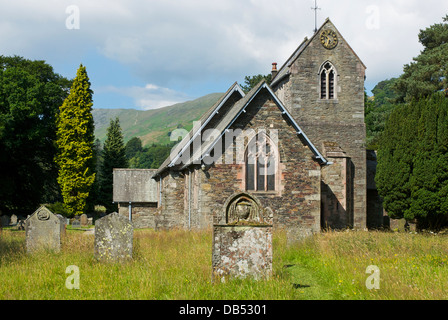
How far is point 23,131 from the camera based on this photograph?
34.7m

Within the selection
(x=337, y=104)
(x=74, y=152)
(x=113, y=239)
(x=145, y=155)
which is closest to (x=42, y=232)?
(x=113, y=239)

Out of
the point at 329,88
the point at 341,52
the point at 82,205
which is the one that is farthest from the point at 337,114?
the point at 82,205

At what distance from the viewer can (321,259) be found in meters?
11.8

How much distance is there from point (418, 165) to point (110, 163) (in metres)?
38.1

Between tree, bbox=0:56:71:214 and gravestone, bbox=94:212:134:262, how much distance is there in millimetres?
21960

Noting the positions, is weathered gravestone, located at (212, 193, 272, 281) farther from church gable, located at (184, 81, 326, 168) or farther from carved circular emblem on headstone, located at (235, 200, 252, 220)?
church gable, located at (184, 81, 326, 168)

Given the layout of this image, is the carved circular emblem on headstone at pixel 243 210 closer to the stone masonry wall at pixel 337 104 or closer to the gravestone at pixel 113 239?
the gravestone at pixel 113 239

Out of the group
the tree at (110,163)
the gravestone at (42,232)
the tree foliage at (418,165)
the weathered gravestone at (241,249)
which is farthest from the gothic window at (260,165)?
the tree at (110,163)

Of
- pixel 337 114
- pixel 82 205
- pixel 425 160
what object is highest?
pixel 337 114

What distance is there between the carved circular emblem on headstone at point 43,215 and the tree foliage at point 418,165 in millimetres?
17250

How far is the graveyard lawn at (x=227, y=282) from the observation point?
8148 millimetres

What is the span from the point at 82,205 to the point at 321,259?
102 ft
